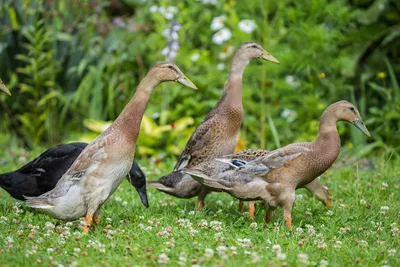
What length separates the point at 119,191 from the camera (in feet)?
25.4

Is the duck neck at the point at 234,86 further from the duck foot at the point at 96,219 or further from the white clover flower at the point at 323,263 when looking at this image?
the white clover flower at the point at 323,263

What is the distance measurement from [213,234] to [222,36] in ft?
17.6

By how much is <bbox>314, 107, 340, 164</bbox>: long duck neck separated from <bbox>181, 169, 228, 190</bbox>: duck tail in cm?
85

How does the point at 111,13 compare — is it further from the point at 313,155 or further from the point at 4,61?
the point at 313,155

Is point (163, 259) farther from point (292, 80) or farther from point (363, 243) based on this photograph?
point (292, 80)

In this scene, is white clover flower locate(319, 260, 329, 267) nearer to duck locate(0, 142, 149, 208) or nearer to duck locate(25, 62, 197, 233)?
duck locate(25, 62, 197, 233)

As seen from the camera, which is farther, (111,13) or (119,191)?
(111,13)

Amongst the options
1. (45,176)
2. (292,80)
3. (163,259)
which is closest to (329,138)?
(163,259)

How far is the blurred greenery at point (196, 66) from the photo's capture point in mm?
9609

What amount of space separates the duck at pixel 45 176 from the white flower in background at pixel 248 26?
3.67 m

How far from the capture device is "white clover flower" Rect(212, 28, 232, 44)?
10.5 m

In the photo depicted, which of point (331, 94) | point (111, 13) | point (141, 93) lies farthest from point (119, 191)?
point (111, 13)

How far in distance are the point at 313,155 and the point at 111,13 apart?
7.99 m

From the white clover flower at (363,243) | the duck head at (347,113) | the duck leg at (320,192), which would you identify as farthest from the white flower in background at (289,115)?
the white clover flower at (363,243)
